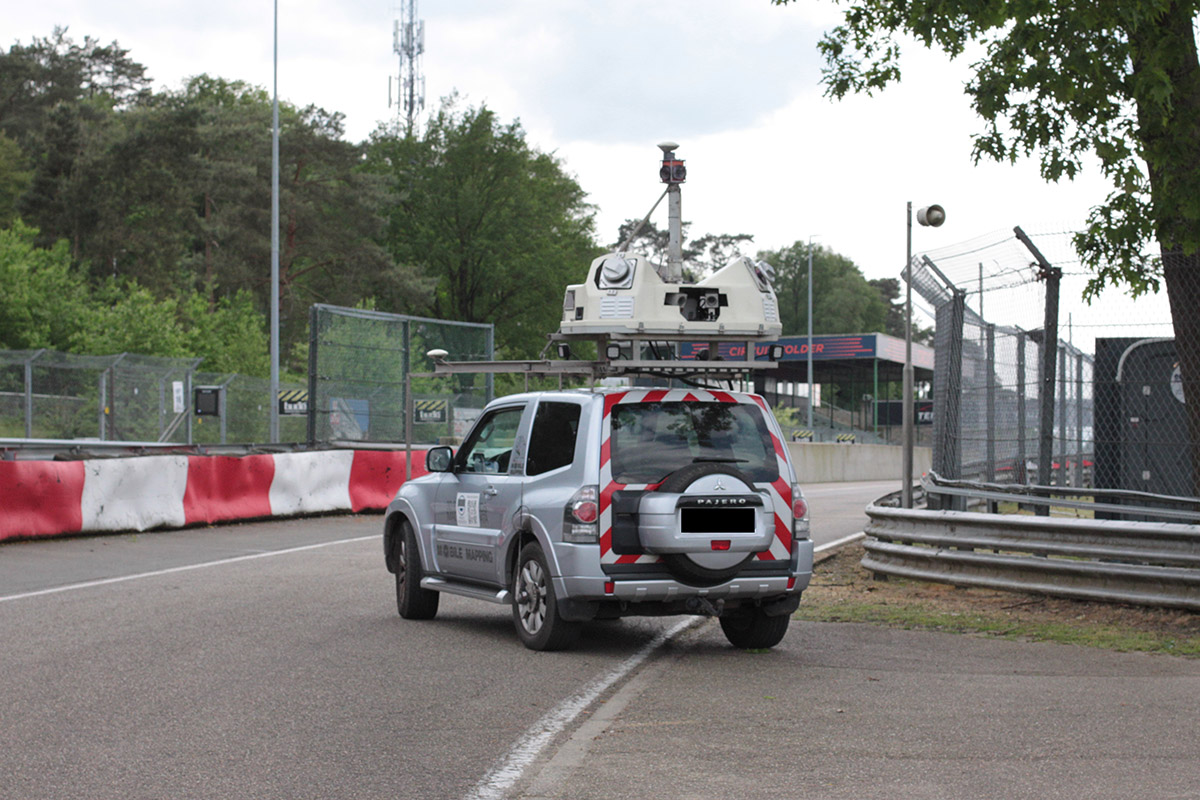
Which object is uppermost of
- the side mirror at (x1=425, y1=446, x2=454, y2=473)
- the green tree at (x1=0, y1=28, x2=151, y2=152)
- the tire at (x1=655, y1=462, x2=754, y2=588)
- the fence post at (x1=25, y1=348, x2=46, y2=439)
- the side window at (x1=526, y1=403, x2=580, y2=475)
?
the green tree at (x1=0, y1=28, x2=151, y2=152)

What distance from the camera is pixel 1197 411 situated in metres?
10.9

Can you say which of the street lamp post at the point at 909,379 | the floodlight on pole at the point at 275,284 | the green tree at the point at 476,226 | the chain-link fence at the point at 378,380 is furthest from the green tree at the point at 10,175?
the street lamp post at the point at 909,379

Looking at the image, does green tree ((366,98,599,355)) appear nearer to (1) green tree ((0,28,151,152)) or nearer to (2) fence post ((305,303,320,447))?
(1) green tree ((0,28,151,152))

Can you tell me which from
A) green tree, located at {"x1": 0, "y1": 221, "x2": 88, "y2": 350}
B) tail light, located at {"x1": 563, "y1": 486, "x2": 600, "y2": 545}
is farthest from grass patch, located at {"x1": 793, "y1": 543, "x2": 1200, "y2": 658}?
green tree, located at {"x1": 0, "y1": 221, "x2": 88, "y2": 350}

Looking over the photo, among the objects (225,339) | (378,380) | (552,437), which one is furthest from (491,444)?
(225,339)

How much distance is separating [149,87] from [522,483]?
7630 centimetres

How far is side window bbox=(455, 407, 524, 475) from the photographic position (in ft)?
32.0

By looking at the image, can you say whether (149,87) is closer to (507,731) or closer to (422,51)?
(422,51)

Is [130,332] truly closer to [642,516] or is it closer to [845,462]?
[845,462]

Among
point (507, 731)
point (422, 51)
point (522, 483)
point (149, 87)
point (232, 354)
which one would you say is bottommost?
point (507, 731)

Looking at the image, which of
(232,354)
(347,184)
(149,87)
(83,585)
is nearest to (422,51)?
(149,87)

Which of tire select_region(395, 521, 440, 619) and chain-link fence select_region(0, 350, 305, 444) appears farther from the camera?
chain-link fence select_region(0, 350, 305, 444)

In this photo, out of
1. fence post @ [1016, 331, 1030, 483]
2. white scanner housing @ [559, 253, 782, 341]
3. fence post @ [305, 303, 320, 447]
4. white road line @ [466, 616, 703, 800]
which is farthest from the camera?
fence post @ [305, 303, 320, 447]

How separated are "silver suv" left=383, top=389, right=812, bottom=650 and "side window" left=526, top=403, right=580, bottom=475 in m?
0.01
